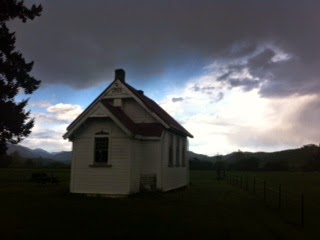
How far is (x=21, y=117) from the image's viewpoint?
20.9 metres

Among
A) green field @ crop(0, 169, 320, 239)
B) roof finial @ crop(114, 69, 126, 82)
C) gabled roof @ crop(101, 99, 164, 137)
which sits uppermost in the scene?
roof finial @ crop(114, 69, 126, 82)

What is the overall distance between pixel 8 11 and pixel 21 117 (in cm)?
566

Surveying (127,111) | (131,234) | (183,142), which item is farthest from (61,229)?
(183,142)

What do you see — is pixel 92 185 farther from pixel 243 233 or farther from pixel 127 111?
pixel 243 233

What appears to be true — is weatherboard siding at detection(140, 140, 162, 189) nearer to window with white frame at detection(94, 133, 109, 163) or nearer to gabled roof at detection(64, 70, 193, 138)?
gabled roof at detection(64, 70, 193, 138)

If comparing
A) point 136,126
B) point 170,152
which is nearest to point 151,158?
point 136,126

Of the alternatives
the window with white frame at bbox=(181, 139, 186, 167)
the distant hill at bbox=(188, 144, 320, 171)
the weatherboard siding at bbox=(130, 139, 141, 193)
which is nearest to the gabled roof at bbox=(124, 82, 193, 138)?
the window with white frame at bbox=(181, 139, 186, 167)

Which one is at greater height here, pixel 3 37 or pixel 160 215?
pixel 3 37

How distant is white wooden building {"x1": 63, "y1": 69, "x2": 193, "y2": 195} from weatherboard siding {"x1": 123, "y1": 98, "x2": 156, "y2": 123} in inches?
11.3

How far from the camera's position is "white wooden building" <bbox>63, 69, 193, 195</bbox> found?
2203 cm

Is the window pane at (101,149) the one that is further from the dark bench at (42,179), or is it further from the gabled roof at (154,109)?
the dark bench at (42,179)

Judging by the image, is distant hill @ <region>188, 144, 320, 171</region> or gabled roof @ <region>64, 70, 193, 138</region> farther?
distant hill @ <region>188, 144, 320, 171</region>

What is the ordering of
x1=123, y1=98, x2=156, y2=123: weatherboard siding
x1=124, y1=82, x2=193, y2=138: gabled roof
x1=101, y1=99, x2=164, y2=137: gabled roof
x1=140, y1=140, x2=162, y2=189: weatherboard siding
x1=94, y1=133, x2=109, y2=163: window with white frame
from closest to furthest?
x1=101, y1=99, x2=164, y2=137: gabled roof
x1=94, y1=133, x2=109, y2=163: window with white frame
x1=140, y1=140, x2=162, y2=189: weatherboard siding
x1=124, y1=82, x2=193, y2=138: gabled roof
x1=123, y1=98, x2=156, y2=123: weatherboard siding

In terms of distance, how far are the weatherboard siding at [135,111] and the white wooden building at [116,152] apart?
287 millimetres
